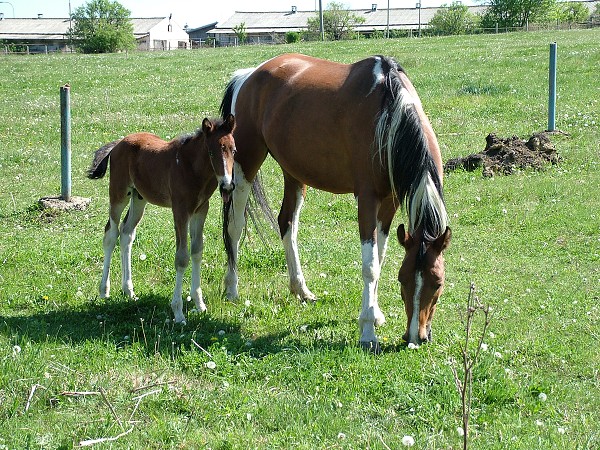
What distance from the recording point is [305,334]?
6.30 metres

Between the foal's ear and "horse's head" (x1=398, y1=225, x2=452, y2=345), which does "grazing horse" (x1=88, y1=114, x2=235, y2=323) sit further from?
"horse's head" (x1=398, y1=225, x2=452, y2=345)

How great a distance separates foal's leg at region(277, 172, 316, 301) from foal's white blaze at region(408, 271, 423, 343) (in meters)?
1.90

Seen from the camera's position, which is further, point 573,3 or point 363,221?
point 573,3

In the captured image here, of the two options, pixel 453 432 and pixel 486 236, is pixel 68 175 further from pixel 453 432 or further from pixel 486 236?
pixel 453 432

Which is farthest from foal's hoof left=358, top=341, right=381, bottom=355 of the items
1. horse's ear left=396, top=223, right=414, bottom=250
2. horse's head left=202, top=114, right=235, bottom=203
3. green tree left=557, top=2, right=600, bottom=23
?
green tree left=557, top=2, right=600, bottom=23

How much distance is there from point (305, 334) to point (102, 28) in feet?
230

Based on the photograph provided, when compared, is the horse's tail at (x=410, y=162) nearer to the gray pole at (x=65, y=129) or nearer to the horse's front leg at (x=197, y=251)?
the horse's front leg at (x=197, y=251)

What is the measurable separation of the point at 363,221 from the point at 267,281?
215 centimetres

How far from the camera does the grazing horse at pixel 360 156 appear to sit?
18.4ft

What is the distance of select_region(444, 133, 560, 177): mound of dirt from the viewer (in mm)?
11688

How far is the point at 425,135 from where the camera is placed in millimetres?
5895

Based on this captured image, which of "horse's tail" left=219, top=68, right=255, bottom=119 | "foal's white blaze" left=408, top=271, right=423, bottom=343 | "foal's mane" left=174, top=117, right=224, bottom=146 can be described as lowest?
"foal's white blaze" left=408, top=271, right=423, bottom=343

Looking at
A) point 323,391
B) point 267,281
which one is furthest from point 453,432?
point 267,281

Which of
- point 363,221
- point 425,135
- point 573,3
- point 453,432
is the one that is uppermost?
point 573,3
